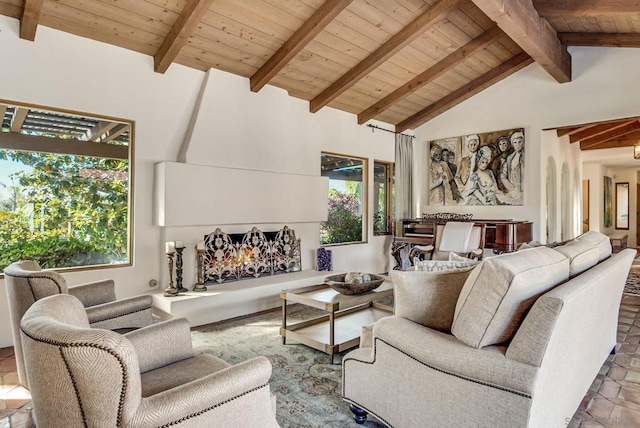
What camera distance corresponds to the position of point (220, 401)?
1.23 m

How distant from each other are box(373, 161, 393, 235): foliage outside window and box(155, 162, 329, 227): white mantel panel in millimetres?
1432

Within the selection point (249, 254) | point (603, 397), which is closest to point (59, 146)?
point (249, 254)

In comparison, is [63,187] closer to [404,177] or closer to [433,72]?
[433,72]

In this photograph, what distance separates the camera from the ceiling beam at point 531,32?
3529mm

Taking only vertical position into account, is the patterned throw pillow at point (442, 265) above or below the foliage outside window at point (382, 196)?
below

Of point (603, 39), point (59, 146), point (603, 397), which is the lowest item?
point (603, 397)

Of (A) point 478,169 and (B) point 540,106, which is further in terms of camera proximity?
(A) point 478,169

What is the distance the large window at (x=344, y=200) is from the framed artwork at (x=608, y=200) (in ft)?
28.3

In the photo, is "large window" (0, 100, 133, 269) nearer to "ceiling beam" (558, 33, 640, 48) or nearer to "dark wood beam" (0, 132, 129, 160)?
"dark wood beam" (0, 132, 129, 160)

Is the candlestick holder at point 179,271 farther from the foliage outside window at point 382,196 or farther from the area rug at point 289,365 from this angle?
the foliage outside window at point 382,196

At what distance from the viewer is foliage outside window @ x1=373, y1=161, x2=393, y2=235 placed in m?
6.62

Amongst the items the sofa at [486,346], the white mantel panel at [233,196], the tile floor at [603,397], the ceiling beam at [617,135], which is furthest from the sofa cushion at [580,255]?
the ceiling beam at [617,135]

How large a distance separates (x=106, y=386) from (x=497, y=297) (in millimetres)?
1404

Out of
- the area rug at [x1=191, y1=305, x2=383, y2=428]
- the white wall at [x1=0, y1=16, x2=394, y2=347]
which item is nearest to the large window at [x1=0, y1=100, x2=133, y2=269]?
the white wall at [x1=0, y1=16, x2=394, y2=347]
